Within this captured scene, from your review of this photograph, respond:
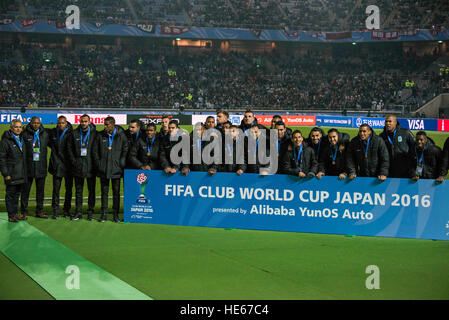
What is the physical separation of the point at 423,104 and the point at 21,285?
47023 mm

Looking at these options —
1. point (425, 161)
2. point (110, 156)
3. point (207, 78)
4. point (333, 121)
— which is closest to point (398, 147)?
point (425, 161)

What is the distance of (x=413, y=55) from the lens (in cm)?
5653

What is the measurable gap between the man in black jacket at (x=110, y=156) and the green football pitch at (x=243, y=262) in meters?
0.70

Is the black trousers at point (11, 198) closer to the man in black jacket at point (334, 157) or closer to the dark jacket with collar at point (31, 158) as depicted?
the dark jacket with collar at point (31, 158)

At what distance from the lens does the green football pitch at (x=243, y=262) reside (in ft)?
24.0

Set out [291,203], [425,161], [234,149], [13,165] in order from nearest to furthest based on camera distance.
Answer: [425,161] → [291,203] → [234,149] → [13,165]

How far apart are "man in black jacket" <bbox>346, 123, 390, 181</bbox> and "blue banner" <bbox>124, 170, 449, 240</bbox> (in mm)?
362

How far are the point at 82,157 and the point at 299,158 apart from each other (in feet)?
15.3

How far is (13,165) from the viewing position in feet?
39.5

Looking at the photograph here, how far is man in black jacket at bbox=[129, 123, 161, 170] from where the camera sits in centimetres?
1235

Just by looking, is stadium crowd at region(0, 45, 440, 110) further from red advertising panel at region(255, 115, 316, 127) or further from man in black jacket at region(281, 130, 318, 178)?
man in black jacket at region(281, 130, 318, 178)

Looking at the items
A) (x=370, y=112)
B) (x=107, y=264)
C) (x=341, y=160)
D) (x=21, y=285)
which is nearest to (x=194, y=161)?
(x=341, y=160)

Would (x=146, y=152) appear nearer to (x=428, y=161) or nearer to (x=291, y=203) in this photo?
(x=291, y=203)

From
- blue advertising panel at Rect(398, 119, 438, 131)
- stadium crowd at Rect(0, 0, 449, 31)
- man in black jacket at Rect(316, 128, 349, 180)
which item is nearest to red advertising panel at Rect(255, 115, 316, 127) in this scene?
blue advertising panel at Rect(398, 119, 438, 131)
